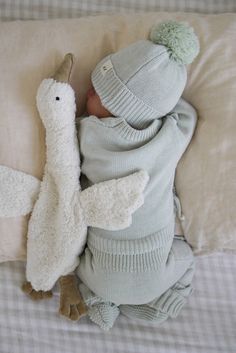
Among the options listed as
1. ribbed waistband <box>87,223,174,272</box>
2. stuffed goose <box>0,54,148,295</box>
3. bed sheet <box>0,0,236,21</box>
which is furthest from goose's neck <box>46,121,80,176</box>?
bed sheet <box>0,0,236,21</box>

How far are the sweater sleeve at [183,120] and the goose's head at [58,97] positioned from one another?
208 mm

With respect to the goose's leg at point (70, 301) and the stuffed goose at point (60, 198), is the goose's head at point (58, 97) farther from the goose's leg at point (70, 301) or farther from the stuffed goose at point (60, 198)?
the goose's leg at point (70, 301)

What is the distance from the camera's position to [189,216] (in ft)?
3.38

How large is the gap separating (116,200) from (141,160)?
0.09 metres

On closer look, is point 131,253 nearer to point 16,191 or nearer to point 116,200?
point 116,200

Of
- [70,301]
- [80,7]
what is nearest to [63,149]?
[70,301]

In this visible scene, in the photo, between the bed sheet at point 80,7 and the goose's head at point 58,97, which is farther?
the bed sheet at point 80,7

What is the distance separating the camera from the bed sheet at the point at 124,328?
103cm

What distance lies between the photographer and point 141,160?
0.94 metres

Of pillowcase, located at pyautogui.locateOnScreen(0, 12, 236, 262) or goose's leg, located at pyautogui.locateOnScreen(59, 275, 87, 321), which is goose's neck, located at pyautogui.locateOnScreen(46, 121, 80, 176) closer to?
pillowcase, located at pyautogui.locateOnScreen(0, 12, 236, 262)

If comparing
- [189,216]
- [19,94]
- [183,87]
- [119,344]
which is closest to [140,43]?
[183,87]

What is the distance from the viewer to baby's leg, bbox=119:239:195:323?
103 centimetres

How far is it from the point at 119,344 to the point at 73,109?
508 millimetres

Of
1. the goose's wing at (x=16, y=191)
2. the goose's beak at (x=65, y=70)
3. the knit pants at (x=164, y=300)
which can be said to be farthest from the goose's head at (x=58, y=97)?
the knit pants at (x=164, y=300)
